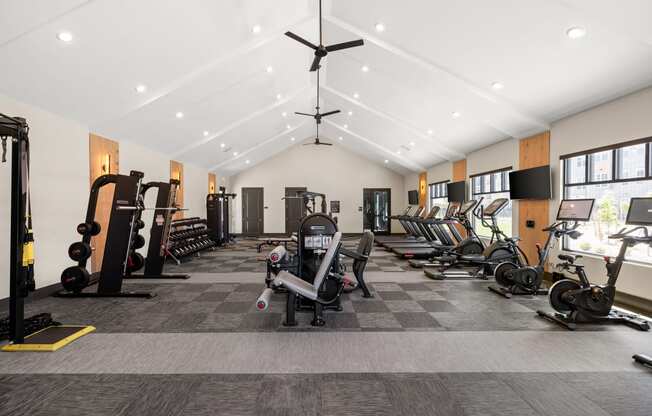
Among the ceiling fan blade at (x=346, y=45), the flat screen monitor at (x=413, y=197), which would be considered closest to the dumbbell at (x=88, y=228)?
the ceiling fan blade at (x=346, y=45)

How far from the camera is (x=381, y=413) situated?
199 centimetres

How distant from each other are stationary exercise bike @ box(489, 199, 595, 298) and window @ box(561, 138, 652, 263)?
80 cm

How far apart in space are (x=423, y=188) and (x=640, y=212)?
389 inches

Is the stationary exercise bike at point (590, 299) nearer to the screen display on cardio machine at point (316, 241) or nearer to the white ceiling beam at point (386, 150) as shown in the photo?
the screen display on cardio machine at point (316, 241)

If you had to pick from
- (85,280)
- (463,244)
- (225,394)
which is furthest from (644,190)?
(85,280)

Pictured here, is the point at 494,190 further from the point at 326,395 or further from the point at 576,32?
the point at 326,395

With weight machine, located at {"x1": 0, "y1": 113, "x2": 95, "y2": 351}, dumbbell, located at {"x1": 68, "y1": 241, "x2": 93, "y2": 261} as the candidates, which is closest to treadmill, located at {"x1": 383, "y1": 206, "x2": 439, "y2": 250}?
dumbbell, located at {"x1": 68, "y1": 241, "x2": 93, "y2": 261}

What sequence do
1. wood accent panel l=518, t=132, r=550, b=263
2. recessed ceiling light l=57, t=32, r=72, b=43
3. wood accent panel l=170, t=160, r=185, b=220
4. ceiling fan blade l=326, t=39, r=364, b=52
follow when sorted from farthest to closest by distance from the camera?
wood accent panel l=170, t=160, r=185, b=220 → wood accent panel l=518, t=132, r=550, b=263 → ceiling fan blade l=326, t=39, r=364, b=52 → recessed ceiling light l=57, t=32, r=72, b=43

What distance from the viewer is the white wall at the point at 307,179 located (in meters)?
14.5

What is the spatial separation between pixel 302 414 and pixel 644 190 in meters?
5.03

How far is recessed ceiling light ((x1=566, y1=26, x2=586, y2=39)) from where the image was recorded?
3.58 metres

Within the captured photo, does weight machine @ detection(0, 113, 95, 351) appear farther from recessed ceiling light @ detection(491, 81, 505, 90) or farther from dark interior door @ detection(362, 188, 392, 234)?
dark interior door @ detection(362, 188, 392, 234)

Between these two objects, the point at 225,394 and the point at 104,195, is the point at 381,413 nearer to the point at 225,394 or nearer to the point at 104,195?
the point at 225,394

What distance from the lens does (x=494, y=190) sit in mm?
8086
